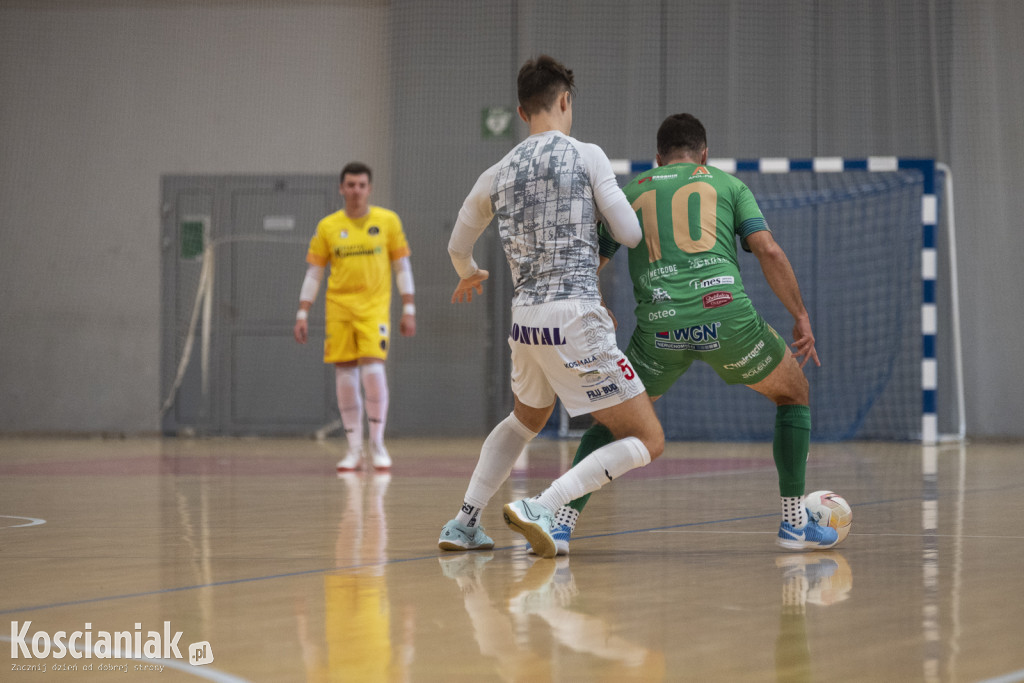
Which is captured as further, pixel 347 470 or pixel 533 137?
pixel 347 470

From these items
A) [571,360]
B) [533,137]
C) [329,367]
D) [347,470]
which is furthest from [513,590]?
[329,367]

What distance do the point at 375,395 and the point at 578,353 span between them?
4902mm

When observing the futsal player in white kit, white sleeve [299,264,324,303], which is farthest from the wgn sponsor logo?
white sleeve [299,264,324,303]

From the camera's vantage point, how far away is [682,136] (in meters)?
4.14

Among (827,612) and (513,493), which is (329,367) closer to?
(513,493)

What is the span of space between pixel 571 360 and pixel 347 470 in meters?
4.52

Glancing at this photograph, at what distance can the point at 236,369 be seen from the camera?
12.7 m

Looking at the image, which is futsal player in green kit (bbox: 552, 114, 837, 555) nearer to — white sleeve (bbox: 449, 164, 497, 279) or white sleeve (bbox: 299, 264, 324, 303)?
white sleeve (bbox: 449, 164, 497, 279)

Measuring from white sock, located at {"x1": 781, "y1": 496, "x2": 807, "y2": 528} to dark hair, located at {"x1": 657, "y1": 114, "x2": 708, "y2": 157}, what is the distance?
1226 mm

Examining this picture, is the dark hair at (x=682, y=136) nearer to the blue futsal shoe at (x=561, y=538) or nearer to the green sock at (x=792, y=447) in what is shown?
the green sock at (x=792, y=447)

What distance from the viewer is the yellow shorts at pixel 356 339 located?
26.7ft

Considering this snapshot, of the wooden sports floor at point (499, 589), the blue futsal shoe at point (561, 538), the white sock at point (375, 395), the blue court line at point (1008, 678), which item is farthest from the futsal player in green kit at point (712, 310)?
the white sock at point (375, 395)

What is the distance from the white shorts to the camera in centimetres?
360

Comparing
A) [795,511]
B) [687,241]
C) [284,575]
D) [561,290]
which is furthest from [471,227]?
[795,511]
